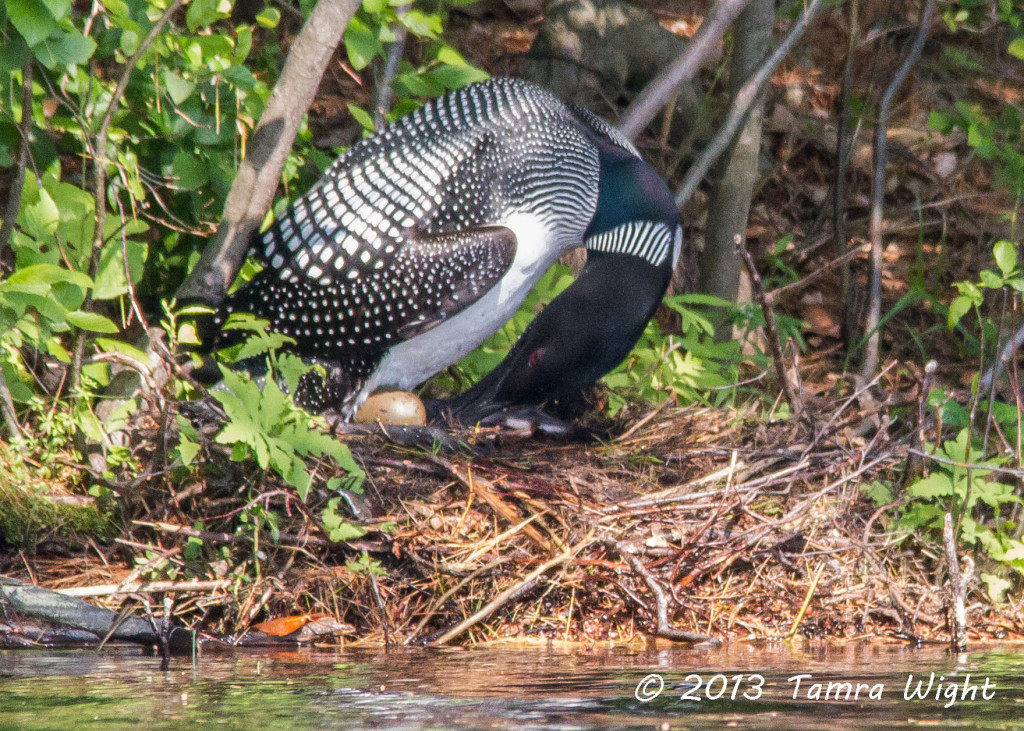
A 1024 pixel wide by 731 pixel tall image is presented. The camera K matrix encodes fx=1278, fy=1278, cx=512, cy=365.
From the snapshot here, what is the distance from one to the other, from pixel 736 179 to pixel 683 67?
893 millimetres

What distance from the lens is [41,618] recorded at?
10.7 ft

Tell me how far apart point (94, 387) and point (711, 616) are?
213cm

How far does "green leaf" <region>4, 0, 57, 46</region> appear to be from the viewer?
3264mm

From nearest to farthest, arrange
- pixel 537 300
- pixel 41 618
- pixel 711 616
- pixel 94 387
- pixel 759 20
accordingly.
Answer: pixel 41 618 < pixel 711 616 < pixel 94 387 < pixel 537 300 < pixel 759 20

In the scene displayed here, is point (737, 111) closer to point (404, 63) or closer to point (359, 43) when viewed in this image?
point (404, 63)

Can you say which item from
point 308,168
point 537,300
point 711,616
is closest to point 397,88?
point 308,168

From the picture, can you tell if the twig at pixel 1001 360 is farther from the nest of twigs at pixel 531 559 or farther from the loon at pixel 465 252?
the loon at pixel 465 252

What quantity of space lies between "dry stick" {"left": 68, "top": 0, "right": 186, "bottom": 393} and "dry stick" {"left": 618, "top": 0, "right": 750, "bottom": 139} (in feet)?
6.71

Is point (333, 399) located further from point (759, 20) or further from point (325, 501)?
point (759, 20)

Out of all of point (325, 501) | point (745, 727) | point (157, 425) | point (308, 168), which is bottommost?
point (745, 727)

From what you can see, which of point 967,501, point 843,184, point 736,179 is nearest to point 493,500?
point 967,501

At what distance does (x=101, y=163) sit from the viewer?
383 centimetres

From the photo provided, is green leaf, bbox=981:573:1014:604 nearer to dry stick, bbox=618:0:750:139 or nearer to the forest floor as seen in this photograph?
the forest floor

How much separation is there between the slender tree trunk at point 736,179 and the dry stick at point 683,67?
0.55 m
